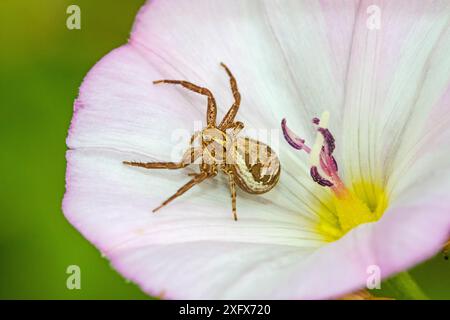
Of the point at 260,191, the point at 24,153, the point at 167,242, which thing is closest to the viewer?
the point at 167,242

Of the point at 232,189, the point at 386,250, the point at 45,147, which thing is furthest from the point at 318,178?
the point at 45,147

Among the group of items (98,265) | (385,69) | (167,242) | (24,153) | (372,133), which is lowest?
(98,265)

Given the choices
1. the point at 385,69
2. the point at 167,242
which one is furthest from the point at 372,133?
the point at 167,242

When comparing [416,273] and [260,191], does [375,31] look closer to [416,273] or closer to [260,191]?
[260,191]

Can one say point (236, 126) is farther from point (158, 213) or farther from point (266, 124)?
point (158, 213)

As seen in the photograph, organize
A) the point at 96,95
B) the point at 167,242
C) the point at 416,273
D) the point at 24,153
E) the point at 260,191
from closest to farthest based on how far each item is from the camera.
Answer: the point at 167,242 < the point at 260,191 < the point at 96,95 < the point at 416,273 < the point at 24,153

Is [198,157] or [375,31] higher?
[375,31]

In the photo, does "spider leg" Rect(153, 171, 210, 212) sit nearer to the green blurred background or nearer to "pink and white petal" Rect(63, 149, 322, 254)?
"pink and white petal" Rect(63, 149, 322, 254)
